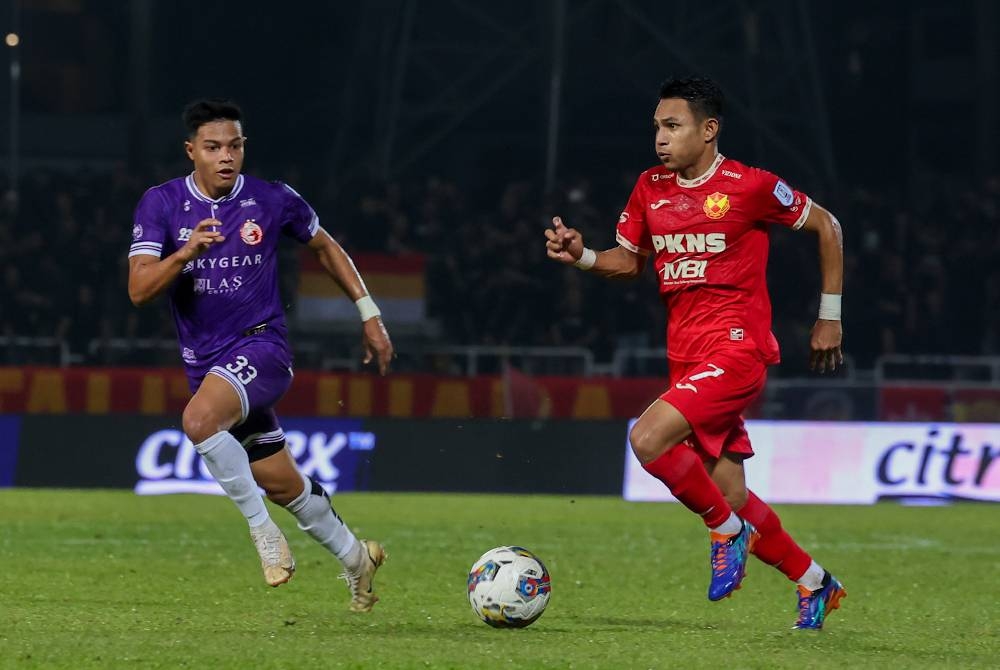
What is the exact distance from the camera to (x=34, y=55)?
29719 mm

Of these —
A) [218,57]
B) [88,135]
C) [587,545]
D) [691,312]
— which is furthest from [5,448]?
[218,57]

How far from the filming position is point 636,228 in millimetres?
7910

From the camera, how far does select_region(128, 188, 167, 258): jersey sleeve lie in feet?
24.6

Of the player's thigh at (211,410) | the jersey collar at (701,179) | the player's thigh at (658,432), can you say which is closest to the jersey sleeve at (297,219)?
the player's thigh at (211,410)

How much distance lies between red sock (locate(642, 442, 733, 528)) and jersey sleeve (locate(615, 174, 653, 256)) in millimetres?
1036

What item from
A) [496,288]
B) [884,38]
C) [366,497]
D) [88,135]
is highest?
[884,38]

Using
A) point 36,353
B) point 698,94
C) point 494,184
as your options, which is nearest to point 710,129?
point 698,94

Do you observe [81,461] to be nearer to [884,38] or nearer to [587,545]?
[587,545]

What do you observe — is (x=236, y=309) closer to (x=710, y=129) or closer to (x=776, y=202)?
(x=710, y=129)

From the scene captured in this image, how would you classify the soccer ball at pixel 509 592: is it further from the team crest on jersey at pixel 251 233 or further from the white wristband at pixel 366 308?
the team crest on jersey at pixel 251 233

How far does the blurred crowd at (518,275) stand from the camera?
20.1 m

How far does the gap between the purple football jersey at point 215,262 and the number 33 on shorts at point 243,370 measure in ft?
0.42

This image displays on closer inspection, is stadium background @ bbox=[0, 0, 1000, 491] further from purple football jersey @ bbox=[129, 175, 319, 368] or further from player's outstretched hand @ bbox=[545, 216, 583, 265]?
player's outstretched hand @ bbox=[545, 216, 583, 265]

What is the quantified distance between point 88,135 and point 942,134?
14.1 m
